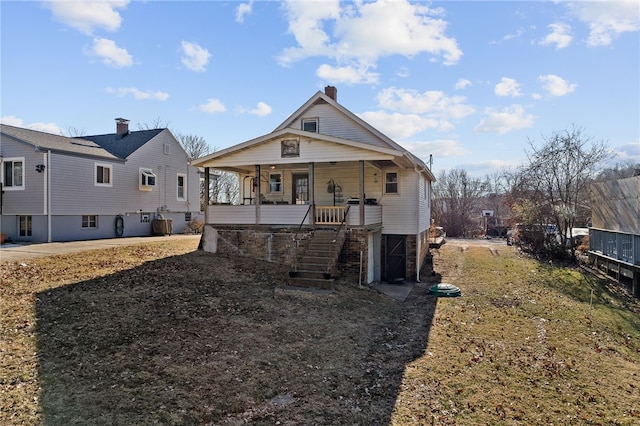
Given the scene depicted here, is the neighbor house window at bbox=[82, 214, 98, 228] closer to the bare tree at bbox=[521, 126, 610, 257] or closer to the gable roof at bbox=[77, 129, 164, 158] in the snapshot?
the gable roof at bbox=[77, 129, 164, 158]

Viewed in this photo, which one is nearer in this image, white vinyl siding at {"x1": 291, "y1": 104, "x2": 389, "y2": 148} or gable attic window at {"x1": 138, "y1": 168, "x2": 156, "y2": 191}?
white vinyl siding at {"x1": 291, "y1": 104, "x2": 389, "y2": 148}

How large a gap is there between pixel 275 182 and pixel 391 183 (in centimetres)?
532

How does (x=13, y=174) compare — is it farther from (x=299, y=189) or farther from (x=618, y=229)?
(x=618, y=229)

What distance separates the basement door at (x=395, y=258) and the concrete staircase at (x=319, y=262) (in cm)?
331

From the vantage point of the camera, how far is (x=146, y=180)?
74.7 ft

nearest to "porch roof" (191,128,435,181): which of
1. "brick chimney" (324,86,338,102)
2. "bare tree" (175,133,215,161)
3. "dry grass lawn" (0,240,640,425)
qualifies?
"dry grass lawn" (0,240,640,425)

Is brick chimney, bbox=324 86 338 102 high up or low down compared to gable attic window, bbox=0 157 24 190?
up

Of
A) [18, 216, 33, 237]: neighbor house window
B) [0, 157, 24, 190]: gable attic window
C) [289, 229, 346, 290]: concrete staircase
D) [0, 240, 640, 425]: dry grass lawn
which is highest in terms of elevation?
[0, 157, 24, 190]: gable attic window

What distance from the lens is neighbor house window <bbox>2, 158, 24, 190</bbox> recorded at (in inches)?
715

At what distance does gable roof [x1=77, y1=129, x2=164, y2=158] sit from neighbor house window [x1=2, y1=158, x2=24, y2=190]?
15.5 ft

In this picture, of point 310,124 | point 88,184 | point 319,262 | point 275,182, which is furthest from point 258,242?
point 88,184

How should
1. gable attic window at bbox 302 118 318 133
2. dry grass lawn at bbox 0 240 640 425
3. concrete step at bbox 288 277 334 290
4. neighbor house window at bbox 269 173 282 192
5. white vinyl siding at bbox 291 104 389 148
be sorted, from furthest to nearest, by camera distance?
neighbor house window at bbox 269 173 282 192 → gable attic window at bbox 302 118 318 133 → white vinyl siding at bbox 291 104 389 148 → concrete step at bbox 288 277 334 290 → dry grass lawn at bbox 0 240 640 425

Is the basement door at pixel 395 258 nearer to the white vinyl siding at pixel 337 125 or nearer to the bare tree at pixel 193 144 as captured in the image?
the white vinyl siding at pixel 337 125

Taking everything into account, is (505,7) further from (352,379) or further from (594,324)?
(352,379)
